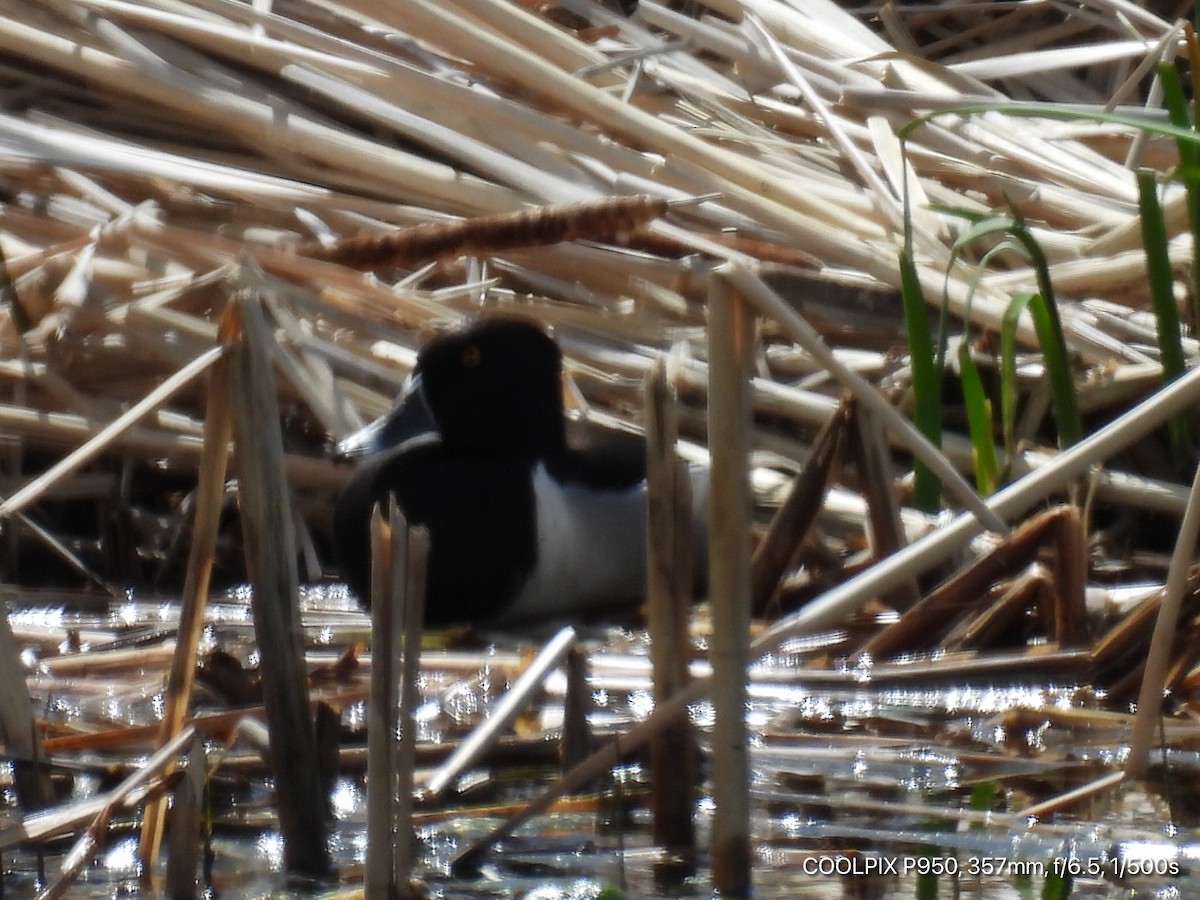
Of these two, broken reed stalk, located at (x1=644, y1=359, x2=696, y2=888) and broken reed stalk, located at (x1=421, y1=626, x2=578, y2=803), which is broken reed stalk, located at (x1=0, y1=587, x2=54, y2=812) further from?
broken reed stalk, located at (x1=644, y1=359, x2=696, y2=888)

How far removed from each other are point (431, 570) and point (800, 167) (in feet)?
3.80

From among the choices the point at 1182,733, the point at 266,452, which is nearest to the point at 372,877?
the point at 266,452

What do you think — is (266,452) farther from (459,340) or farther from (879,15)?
(879,15)

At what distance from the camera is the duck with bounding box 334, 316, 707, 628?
129 inches

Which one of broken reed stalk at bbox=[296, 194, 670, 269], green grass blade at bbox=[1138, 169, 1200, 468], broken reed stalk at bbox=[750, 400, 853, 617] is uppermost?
broken reed stalk at bbox=[296, 194, 670, 269]

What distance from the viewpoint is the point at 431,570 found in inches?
127

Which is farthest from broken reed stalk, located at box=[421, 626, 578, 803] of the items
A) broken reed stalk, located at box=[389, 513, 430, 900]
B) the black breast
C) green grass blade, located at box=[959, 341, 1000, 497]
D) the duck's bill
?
the duck's bill

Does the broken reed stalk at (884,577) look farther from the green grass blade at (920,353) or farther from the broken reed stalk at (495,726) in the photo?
the green grass blade at (920,353)

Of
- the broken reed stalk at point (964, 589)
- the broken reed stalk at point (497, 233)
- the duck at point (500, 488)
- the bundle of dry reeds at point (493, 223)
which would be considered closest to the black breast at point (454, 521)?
the duck at point (500, 488)

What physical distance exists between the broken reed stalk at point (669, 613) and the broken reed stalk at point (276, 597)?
34 cm

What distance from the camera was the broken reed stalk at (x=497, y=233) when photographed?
2980 millimetres

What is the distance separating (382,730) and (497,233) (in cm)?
167

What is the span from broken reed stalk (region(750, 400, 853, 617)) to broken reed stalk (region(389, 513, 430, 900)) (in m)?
1.29

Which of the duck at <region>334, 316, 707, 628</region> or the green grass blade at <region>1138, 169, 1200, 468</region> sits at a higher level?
the green grass blade at <region>1138, 169, 1200, 468</region>
